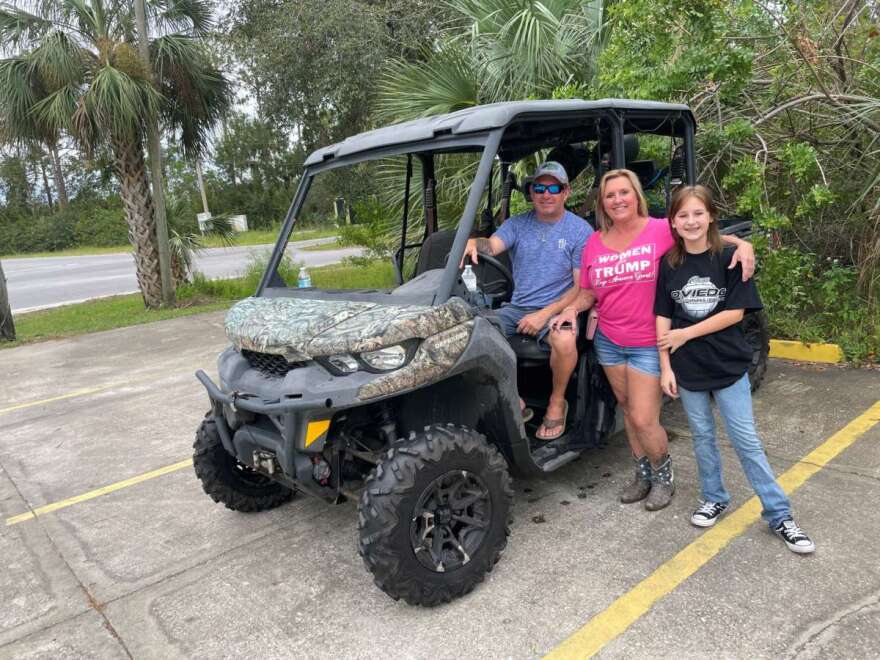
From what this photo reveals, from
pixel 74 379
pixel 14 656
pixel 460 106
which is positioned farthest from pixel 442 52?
pixel 14 656

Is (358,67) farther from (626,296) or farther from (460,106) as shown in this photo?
(626,296)

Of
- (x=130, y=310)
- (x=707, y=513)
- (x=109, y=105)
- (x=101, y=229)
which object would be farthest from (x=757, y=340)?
(x=101, y=229)

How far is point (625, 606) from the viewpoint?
269 cm

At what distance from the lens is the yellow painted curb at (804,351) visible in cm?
555

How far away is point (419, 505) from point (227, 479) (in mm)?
1412

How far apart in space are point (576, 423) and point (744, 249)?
1.22 metres

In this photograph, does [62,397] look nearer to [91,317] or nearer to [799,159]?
[91,317]

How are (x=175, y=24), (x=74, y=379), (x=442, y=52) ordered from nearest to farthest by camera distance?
1. (x=74, y=379)
2. (x=442, y=52)
3. (x=175, y=24)

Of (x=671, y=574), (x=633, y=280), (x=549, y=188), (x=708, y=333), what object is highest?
(x=549, y=188)

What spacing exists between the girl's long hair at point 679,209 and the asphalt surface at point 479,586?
130 cm

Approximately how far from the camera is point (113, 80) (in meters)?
10.1

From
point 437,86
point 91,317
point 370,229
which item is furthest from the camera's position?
point 91,317

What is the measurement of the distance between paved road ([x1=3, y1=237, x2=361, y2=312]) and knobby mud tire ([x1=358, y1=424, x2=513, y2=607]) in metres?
11.5

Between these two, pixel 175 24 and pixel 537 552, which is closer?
pixel 537 552
